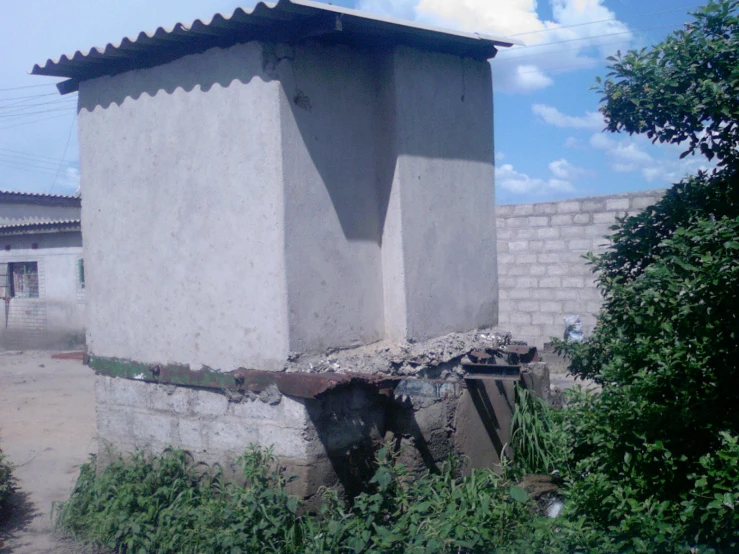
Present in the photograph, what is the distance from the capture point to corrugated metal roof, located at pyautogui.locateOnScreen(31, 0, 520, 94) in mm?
4066

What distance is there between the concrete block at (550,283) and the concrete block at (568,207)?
3.11 feet

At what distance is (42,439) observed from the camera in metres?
7.58

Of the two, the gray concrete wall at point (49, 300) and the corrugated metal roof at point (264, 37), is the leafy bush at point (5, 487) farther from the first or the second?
the gray concrete wall at point (49, 300)

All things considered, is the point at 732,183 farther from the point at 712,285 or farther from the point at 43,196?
the point at 43,196

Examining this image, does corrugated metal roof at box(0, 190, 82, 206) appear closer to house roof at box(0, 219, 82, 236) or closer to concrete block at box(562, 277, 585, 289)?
house roof at box(0, 219, 82, 236)

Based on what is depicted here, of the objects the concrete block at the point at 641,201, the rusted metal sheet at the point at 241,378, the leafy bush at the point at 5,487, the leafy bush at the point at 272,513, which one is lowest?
the leafy bush at the point at 5,487

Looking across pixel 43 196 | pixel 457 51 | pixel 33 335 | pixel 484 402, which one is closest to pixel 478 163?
pixel 457 51

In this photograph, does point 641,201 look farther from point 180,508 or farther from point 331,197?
point 180,508

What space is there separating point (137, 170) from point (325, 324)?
1754mm

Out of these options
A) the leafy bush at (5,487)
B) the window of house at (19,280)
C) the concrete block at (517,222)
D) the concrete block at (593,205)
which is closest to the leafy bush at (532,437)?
the leafy bush at (5,487)

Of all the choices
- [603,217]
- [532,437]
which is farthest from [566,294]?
[532,437]

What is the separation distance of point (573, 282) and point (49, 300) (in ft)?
39.3

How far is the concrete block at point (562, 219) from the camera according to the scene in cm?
991

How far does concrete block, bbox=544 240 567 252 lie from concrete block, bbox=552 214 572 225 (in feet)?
0.86
